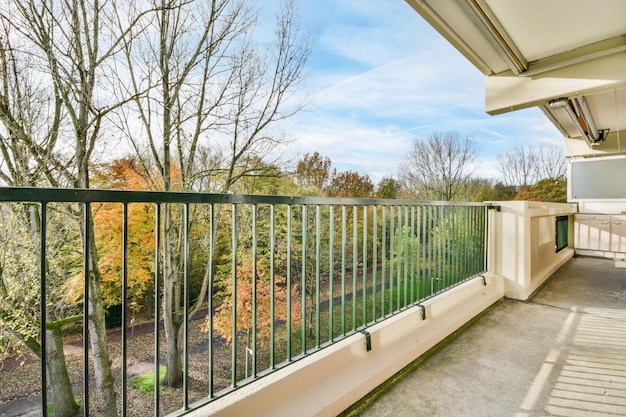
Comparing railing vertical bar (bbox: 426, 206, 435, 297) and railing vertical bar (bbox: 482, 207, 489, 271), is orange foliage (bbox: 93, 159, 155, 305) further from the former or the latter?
railing vertical bar (bbox: 482, 207, 489, 271)

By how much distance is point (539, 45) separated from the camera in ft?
9.56

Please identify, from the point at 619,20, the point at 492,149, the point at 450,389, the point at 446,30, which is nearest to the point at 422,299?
the point at 450,389

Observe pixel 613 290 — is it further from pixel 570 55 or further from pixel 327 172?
pixel 327 172

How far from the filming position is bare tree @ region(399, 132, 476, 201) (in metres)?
21.0

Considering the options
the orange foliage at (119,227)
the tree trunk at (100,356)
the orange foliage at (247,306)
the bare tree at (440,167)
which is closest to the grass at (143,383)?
the orange foliage at (247,306)

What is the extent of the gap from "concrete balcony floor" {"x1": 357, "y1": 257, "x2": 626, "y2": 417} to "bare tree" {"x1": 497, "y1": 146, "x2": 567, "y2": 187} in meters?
22.0

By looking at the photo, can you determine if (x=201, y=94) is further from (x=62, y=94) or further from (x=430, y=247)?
(x=430, y=247)

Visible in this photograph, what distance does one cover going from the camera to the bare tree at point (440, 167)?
2105 cm

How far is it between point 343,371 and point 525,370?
3.68 ft

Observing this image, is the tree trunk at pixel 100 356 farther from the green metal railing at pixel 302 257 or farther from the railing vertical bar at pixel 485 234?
the railing vertical bar at pixel 485 234

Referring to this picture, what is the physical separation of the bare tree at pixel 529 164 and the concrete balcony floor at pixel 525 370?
72.3 ft

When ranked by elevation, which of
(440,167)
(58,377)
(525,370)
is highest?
(440,167)

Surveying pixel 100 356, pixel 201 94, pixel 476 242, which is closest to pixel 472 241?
pixel 476 242

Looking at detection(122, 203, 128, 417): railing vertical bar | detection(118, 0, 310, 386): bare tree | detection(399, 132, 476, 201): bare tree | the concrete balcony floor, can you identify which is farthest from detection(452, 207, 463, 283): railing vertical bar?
detection(399, 132, 476, 201): bare tree
